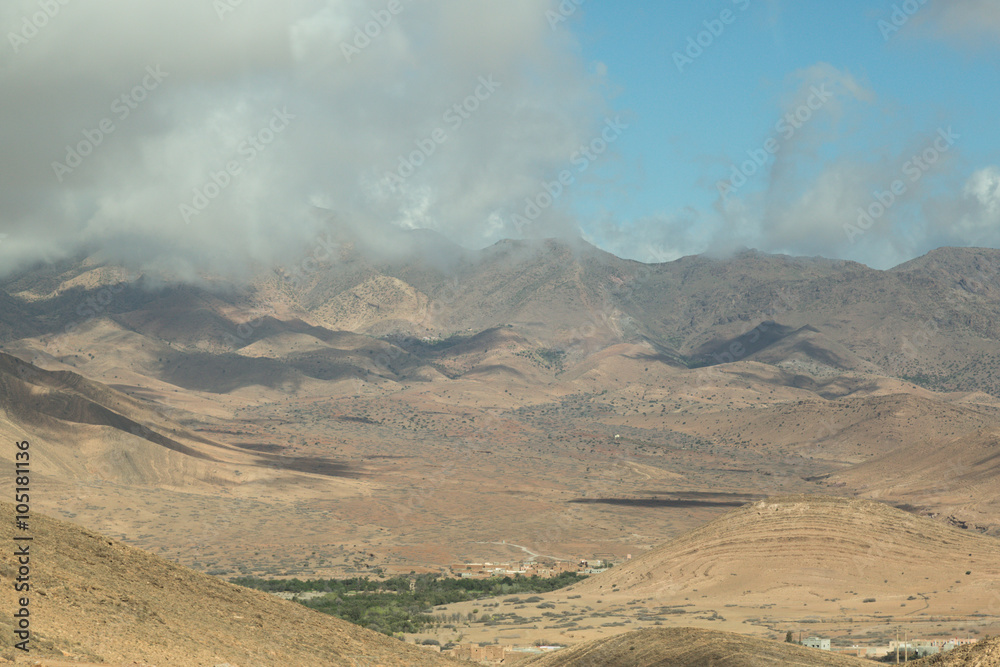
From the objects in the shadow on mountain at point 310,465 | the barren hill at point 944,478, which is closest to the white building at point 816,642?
the barren hill at point 944,478

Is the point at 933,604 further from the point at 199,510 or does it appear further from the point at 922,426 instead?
the point at 922,426

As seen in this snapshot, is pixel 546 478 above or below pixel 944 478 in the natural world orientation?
below

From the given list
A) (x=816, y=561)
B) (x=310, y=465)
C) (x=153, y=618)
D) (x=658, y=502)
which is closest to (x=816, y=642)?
(x=816, y=561)

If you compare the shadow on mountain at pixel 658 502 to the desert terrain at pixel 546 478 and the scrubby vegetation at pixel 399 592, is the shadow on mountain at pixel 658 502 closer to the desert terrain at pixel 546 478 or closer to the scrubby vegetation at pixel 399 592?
the desert terrain at pixel 546 478

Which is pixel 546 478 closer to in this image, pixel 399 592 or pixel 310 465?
pixel 310 465

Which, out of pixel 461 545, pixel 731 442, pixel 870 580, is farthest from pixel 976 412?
pixel 870 580
